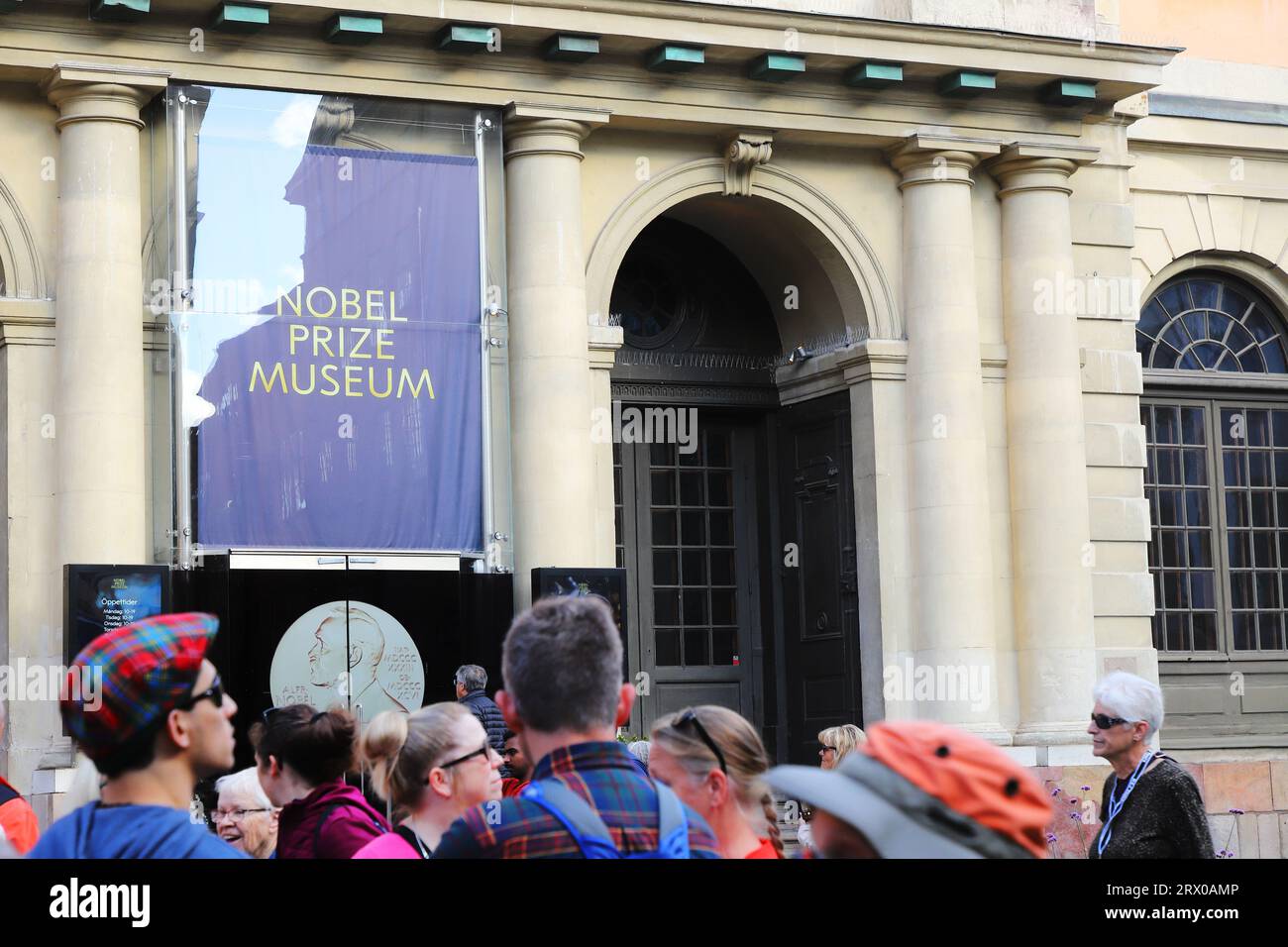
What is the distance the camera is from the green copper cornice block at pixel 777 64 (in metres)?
15.8

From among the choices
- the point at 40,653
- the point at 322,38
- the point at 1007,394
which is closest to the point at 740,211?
the point at 1007,394

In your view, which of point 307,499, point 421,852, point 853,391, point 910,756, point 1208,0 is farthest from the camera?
point 1208,0

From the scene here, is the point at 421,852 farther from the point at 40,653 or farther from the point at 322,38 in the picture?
the point at 322,38

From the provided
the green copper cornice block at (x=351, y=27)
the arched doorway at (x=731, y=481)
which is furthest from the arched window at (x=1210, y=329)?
the green copper cornice block at (x=351, y=27)

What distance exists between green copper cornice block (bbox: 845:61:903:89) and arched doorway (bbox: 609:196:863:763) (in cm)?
164

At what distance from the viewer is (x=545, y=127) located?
15.3 meters

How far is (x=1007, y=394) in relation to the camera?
677 inches

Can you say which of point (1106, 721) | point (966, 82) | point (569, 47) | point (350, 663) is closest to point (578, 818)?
point (1106, 721)

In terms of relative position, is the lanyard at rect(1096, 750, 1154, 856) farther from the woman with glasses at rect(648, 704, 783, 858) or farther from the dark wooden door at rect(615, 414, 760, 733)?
the dark wooden door at rect(615, 414, 760, 733)

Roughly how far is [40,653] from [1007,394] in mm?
8629

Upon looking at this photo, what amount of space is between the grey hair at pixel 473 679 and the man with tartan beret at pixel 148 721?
30.6 feet

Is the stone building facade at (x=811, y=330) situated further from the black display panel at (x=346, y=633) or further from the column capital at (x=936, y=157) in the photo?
the black display panel at (x=346, y=633)

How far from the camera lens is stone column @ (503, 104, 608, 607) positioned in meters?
15.0
